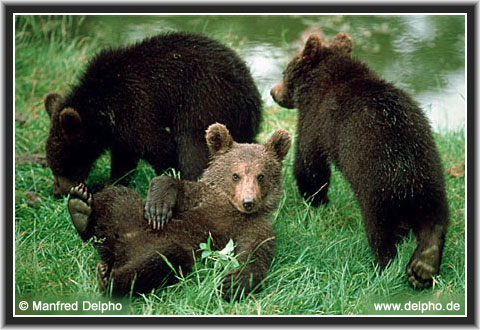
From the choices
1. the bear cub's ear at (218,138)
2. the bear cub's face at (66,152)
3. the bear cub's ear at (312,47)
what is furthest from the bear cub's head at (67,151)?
the bear cub's ear at (312,47)

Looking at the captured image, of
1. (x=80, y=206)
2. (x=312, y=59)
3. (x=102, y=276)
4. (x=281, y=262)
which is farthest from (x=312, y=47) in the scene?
(x=102, y=276)

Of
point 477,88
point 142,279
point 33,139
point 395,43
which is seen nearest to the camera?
point 142,279

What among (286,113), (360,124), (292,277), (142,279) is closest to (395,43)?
(286,113)

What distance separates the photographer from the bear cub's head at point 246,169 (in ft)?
18.4

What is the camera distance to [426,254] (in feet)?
18.5

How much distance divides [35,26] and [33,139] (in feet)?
6.62

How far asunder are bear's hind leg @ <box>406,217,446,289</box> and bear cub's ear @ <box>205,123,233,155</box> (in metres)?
1.62

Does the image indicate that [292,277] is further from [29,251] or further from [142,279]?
[29,251]

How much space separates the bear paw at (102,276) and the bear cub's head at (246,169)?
1.07m

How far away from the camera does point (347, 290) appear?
544 centimetres

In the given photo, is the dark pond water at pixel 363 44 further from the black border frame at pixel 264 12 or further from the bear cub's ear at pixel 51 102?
the black border frame at pixel 264 12

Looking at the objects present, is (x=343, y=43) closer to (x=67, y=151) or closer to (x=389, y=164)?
(x=389, y=164)

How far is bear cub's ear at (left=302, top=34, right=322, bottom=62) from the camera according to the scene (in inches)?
277

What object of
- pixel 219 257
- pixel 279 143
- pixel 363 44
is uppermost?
pixel 363 44
